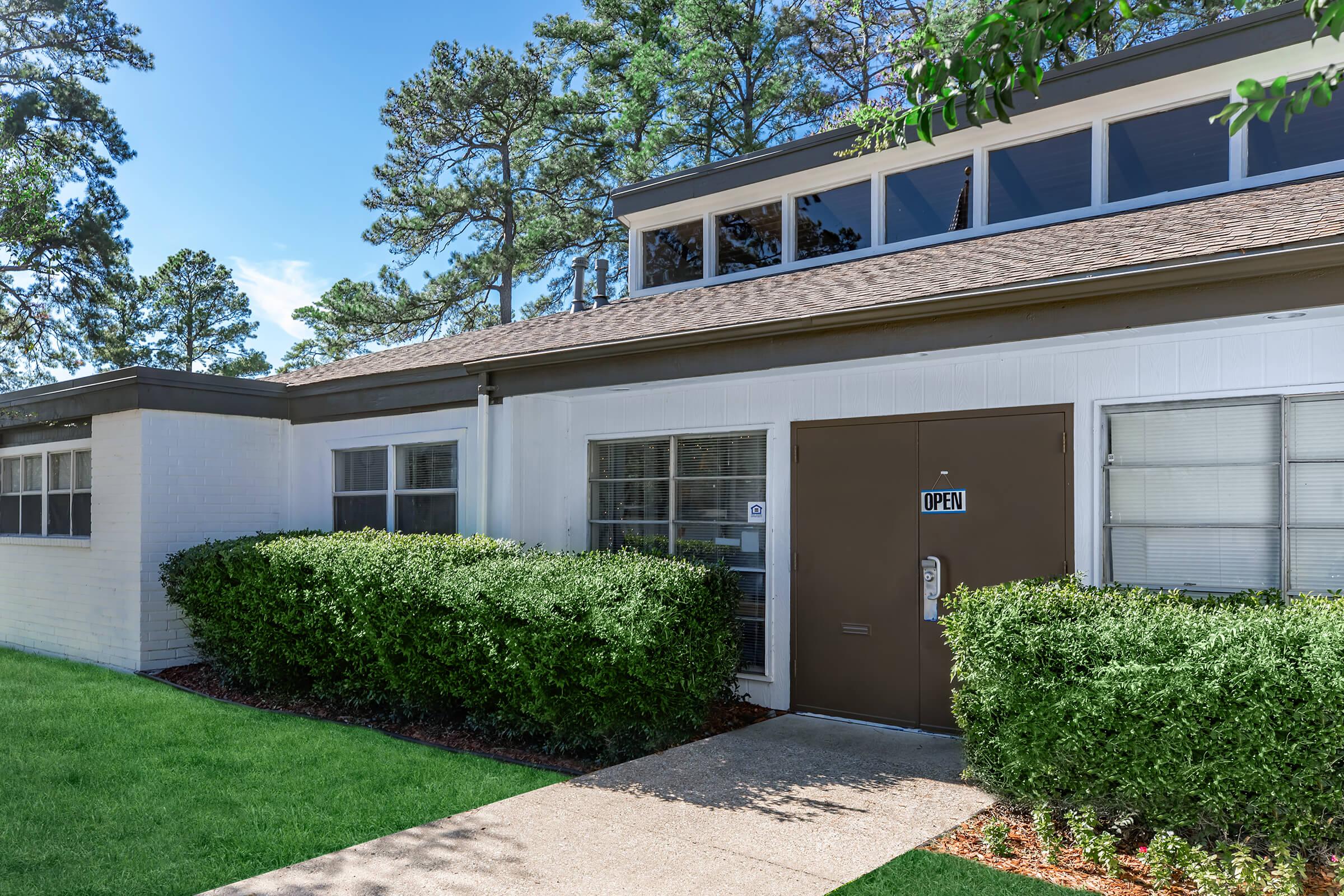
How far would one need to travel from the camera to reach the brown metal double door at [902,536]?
6148 mm

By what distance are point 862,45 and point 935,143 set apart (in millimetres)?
14174

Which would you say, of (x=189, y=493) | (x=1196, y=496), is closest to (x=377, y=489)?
(x=189, y=493)

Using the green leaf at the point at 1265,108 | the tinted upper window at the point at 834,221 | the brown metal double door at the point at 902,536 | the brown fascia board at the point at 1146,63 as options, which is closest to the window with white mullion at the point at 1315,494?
the brown metal double door at the point at 902,536

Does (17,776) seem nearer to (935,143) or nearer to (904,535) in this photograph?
(904,535)

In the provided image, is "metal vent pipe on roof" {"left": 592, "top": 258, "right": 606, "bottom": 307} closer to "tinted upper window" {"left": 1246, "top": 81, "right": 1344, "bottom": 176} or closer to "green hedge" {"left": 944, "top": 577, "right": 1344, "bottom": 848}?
"tinted upper window" {"left": 1246, "top": 81, "right": 1344, "bottom": 176}

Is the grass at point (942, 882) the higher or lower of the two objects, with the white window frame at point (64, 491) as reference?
lower

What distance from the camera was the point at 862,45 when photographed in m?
21.1

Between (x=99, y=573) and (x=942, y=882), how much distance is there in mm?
8737

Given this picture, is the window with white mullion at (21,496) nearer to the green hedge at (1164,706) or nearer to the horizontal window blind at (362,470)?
the horizontal window blind at (362,470)

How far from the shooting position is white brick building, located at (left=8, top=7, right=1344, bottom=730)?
544 cm

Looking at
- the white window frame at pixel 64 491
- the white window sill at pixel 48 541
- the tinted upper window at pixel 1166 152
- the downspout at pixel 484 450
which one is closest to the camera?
the tinted upper window at pixel 1166 152

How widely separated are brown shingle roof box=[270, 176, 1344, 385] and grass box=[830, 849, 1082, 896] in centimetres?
307

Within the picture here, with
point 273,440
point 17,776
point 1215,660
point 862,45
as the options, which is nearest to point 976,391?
point 1215,660

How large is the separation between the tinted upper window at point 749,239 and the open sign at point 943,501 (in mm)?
3858
